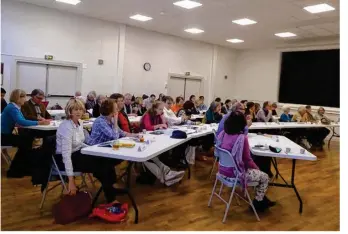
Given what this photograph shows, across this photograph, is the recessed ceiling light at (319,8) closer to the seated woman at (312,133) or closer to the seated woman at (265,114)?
the seated woman at (265,114)

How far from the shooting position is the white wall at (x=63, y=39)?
8.19 metres

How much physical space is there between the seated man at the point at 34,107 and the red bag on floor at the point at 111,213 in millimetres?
2564

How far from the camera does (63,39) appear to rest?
9141mm

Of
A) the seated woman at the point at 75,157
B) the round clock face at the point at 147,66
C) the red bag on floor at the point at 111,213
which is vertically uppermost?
the round clock face at the point at 147,66

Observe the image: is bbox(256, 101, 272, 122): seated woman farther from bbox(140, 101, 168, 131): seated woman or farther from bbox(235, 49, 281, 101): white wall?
bbox(235, 49, 281, 101): white wall

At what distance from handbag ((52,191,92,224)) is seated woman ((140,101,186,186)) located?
1.43 metres

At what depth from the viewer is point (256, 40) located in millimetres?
11867

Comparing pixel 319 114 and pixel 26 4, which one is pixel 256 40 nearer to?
pixel 319 114

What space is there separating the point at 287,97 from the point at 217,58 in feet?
11.5

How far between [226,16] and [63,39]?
486 centimetres

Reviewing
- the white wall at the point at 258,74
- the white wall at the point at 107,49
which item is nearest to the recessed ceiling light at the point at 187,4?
the white wall at the point at 107,49

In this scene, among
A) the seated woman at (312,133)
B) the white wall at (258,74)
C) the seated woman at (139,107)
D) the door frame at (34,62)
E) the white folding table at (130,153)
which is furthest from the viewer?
the white wall at (258,74)

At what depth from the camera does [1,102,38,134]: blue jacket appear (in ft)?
15.2
